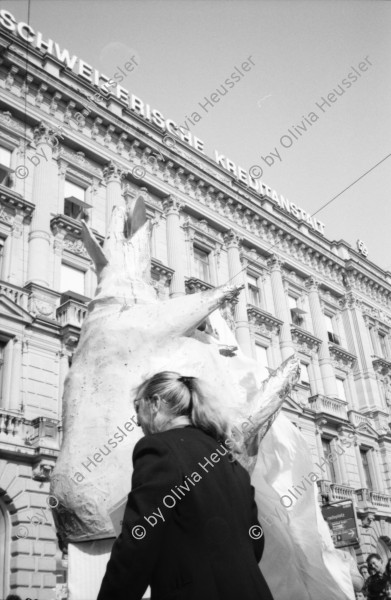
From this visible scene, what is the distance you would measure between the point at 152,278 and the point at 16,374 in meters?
6.67

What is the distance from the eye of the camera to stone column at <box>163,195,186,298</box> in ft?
69.0


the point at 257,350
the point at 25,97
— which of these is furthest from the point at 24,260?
the point at 257,350

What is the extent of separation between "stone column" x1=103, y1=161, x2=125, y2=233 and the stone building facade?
51mm

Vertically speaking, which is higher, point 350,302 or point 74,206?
point 350,302

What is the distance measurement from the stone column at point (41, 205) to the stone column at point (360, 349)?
17.5 m

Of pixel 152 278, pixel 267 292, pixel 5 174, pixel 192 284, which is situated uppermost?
pixel 267 292

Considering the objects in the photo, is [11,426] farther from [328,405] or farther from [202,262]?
[328,405]

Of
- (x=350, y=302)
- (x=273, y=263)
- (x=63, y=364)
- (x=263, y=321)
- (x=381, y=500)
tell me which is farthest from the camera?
(x=350, y=302)

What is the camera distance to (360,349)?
2945cm

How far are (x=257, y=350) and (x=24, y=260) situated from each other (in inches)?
421

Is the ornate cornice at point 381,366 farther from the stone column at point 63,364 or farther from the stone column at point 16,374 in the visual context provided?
the stone column at point 16,374

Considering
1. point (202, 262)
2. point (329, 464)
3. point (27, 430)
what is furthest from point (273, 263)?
point (27, 430)

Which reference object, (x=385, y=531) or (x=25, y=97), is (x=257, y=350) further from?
(x=25, y=97)

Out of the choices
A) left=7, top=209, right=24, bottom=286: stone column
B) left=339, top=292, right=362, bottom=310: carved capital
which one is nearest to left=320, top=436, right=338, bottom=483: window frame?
left=339, top=292, right=362, bottom=310: carved capital
